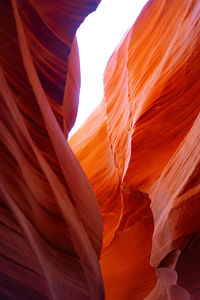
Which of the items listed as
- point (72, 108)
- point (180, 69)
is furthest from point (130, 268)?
point (180, 69)

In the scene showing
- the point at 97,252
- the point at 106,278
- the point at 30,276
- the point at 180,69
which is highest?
the point at 180,69

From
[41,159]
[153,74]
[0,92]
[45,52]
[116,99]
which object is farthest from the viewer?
[116,99]

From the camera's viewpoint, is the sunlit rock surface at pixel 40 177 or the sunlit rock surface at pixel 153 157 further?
the sunlit rock surface at pixel 153 157

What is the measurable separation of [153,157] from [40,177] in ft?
5.86

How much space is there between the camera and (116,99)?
4.91 meters

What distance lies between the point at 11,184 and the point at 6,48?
0.78 meters

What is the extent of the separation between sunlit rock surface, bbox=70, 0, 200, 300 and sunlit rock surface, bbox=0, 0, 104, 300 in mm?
642

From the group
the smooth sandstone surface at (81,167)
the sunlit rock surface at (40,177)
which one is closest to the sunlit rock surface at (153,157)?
the smooth sandstone surface at (81,167)

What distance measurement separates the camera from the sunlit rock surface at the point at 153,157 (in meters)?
2.61

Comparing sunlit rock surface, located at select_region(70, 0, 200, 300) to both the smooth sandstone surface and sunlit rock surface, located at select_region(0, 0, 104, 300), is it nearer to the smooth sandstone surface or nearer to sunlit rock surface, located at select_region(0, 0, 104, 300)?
the smooth sandstone surface

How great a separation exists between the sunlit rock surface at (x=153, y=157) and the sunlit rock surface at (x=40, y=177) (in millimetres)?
642

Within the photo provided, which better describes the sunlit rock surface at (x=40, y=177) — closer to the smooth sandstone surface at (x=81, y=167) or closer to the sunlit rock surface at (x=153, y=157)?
the smooth sandstone surface at (x=81, y=167)

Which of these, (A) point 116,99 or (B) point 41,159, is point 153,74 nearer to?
(A) point 116,99

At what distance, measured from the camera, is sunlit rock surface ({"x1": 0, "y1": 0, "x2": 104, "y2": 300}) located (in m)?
1.92
